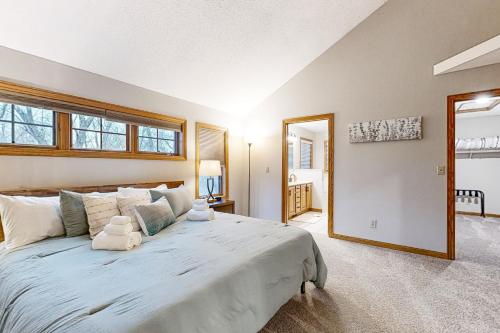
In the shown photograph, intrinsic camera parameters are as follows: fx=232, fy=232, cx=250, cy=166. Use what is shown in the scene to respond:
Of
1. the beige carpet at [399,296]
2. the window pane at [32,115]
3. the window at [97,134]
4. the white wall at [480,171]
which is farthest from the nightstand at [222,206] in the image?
the white wall at [480,171]

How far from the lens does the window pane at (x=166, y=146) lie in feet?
12.0

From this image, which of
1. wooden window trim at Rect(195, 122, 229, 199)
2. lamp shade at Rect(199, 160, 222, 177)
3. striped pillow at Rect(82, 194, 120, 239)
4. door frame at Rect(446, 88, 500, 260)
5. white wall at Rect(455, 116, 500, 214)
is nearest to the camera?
striped pillow at Rect(82, 194, 120, 239)

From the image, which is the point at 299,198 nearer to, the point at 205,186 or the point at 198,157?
the point at 205,186

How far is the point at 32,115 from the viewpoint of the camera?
2.47 metres

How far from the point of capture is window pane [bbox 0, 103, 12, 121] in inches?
90.3

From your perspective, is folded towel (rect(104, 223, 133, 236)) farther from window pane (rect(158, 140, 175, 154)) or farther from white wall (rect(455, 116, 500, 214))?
white wall (rect(455, 116, 500, 214))

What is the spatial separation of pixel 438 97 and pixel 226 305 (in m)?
3.62

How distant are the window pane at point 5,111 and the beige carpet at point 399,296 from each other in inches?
123

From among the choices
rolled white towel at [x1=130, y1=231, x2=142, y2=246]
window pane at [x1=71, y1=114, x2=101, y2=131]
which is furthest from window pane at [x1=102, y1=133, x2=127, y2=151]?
rolled white towel at [x1=130, y1=231, x2=142, y2=246]

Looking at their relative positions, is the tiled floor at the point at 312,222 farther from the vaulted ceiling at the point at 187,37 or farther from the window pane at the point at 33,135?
the window pane at the point at 33,135

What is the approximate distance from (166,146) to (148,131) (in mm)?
378

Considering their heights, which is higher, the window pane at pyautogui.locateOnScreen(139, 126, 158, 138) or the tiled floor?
the window pane at pyautogui.locateOnScreen(139, 126, 158, 138)

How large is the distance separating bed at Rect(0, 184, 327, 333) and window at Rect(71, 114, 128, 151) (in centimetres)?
133

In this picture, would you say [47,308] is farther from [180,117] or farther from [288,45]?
[288,45]
